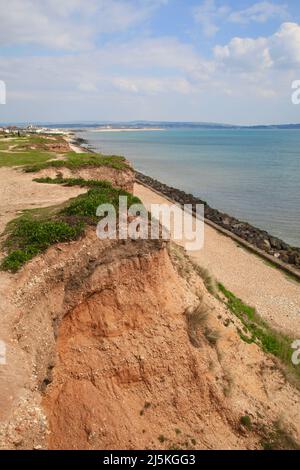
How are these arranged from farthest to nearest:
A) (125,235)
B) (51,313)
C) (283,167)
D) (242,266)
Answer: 1. (283,167)
2. (242,266)
3. (125,235)
4. (51,313)

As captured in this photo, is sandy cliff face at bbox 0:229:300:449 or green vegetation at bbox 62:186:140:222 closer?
sandy cliff face at bbox 0:229:300:449

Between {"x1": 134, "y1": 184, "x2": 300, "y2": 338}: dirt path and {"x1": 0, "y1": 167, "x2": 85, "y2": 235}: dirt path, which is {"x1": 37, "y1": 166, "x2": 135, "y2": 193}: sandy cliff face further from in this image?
{"x1": 134, "y1": 184, "x2": 300, "y2": 338}: dirt path

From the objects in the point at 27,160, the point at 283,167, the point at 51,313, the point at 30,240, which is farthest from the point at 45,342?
the point at 283,167

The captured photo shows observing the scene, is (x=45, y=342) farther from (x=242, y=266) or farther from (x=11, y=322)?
(x=242, y=266)

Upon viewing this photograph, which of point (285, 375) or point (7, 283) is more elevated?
point (7, 283)

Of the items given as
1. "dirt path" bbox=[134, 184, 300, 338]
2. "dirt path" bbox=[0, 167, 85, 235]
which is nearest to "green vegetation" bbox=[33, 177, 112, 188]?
"dirt path" bbox=[0, 167, 85, 235]

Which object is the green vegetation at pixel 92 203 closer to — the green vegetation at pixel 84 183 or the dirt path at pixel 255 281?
the green vegetation at pixel 84 183

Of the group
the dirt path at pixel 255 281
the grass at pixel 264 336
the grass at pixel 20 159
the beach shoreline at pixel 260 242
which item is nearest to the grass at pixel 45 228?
the grass at pixel 264 336
